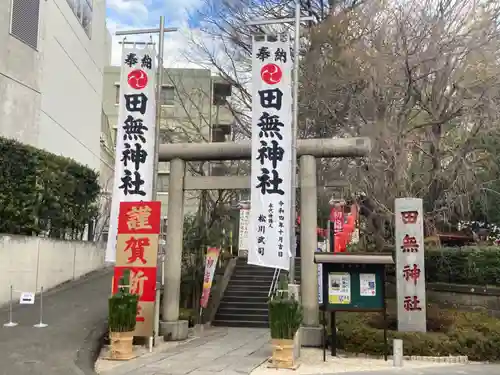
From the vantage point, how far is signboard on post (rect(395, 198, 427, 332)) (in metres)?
11.9

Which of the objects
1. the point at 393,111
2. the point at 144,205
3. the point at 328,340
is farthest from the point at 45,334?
the point at 393,111

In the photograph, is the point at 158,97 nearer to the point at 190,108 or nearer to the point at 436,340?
the point at 436,340

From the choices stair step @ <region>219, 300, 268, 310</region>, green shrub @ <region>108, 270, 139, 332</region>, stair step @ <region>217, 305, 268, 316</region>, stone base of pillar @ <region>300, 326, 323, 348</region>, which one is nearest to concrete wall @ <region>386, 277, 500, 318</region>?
stone base of pillar @ <region>300, 326, 323, 348</region>

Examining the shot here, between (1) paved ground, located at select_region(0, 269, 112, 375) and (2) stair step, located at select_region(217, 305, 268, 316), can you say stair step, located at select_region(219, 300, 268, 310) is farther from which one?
(1) paved ground, located at select_region(0, 269, 112, 375)

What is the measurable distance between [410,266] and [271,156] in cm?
411

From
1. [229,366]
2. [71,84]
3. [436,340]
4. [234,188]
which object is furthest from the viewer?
[71,84]

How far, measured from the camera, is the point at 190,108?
26531mm

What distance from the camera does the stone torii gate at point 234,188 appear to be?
1219cm

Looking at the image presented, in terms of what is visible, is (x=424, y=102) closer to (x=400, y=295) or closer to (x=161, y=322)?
(x=400, y=295)

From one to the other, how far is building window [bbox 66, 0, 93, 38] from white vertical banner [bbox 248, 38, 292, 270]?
15066mm

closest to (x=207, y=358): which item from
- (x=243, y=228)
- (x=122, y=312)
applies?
Result: (x=122, y=312)

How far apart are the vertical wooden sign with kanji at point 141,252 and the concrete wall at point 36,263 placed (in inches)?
183

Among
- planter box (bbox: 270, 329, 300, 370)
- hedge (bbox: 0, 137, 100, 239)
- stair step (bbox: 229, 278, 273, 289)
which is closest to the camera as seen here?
planter box (bbox: 270, 329, 300, 370)

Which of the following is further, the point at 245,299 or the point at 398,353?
the point at 245,299
